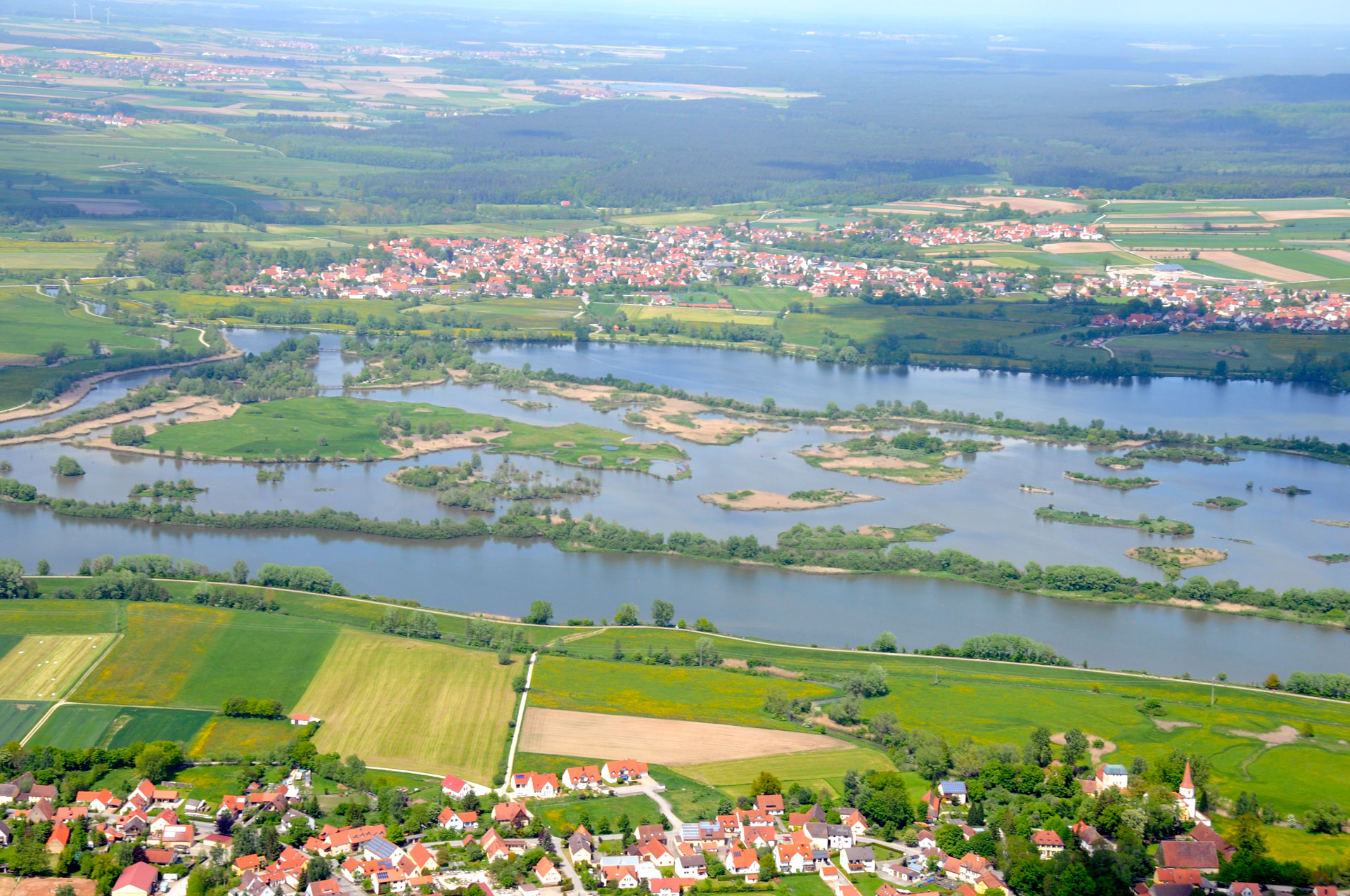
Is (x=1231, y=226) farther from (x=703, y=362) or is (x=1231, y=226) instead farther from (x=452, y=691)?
(x=452, y=691)

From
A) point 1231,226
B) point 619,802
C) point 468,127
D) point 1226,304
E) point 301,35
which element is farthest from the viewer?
point 301,35

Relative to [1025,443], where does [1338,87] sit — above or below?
above

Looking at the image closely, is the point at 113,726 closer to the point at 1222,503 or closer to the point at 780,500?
the point at 780,500

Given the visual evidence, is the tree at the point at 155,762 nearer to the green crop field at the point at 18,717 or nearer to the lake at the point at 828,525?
the green crop field at the point at 18,717

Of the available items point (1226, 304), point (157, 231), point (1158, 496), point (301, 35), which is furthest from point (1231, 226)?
point (301, 35)

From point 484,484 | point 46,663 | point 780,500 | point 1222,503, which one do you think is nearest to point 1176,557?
point 1222,503

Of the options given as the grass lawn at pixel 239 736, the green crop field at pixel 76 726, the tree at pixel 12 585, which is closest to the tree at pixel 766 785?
the grass lawn at pixel 239 736

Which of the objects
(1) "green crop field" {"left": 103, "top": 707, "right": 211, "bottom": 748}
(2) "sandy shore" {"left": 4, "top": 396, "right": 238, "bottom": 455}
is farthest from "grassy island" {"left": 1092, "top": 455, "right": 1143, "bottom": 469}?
(1) "green crop field" {"left": 103, "top": 707, "right": 211, "bottom": 748}
